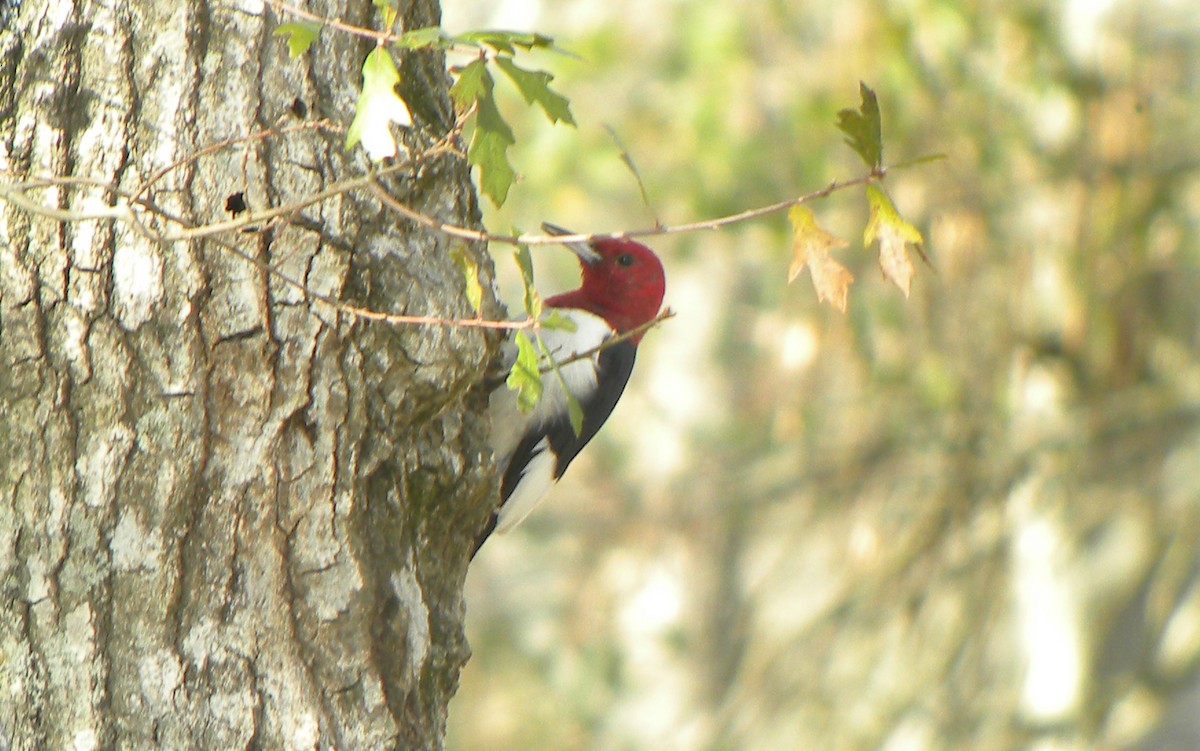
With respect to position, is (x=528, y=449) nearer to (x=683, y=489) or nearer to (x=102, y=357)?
(x=102, y=357)

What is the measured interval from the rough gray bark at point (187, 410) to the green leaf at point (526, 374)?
0.88 ft

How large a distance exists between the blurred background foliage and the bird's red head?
132 inches

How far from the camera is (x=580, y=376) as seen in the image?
3.80 m

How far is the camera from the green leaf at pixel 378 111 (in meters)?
1.75

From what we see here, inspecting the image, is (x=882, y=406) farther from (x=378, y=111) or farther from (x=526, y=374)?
(x=378, y=111)

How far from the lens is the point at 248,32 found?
233cm

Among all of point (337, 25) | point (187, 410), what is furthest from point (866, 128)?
point (187, 410)

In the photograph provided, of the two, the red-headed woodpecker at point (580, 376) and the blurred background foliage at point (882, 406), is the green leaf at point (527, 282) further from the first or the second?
the blurred background foliage at point (882, 406)

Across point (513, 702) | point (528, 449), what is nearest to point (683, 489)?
point (513, 702)

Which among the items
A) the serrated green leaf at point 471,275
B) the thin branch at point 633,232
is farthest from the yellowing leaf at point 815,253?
the serrated green leaf at point 471,275

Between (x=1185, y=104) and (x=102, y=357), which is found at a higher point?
(x=1185, y=104)

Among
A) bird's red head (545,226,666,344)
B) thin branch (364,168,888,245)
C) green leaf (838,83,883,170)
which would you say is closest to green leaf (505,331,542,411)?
thin branch (364,168,888,245)

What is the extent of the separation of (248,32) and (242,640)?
95cm

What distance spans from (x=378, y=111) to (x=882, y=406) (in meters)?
7.25
